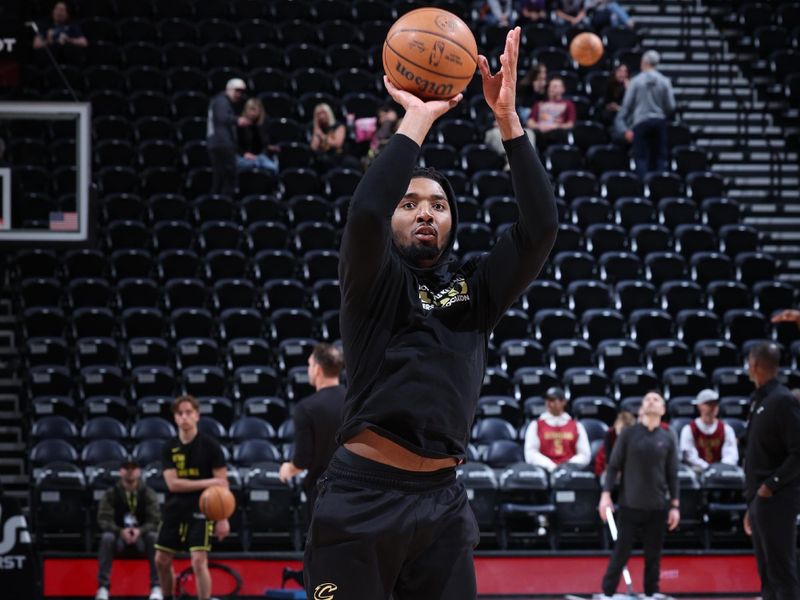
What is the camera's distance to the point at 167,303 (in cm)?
1395

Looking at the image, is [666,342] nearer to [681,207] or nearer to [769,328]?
[769,328]

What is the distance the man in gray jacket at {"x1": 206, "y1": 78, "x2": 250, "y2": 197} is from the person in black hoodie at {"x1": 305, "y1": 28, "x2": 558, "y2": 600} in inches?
470

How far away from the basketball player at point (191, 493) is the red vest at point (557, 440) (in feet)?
12.1

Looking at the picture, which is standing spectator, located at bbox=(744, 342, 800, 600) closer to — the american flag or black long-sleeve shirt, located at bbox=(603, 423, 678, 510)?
black long-sleeve shirt, located at bbox=(603, 423, 678, 510)

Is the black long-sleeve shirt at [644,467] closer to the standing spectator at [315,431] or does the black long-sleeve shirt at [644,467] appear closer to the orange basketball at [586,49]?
the standing spectator at [315,431]

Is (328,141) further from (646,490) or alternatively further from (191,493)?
(191,493)

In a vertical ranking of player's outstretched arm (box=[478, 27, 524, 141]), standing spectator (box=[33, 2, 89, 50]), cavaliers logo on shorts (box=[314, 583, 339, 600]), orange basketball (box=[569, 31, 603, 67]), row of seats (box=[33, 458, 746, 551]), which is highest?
standing spectator (box=[33, 2, 89, 50])

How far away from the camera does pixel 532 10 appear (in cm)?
1916

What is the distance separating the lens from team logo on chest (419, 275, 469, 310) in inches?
138

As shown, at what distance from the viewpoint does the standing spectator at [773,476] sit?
8.05 m

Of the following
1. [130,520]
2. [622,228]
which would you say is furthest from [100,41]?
[130,520]

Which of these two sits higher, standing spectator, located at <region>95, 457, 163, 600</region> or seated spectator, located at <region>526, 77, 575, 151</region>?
seated spectator, located at <region>526, 77, 575, 151</region>

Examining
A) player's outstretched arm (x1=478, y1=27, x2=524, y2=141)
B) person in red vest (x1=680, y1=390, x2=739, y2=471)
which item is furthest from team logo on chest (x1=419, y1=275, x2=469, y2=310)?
person in red vest (x1=680, y1=390, x2=739, y2=471)

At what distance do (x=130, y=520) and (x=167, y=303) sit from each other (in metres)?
3.49
